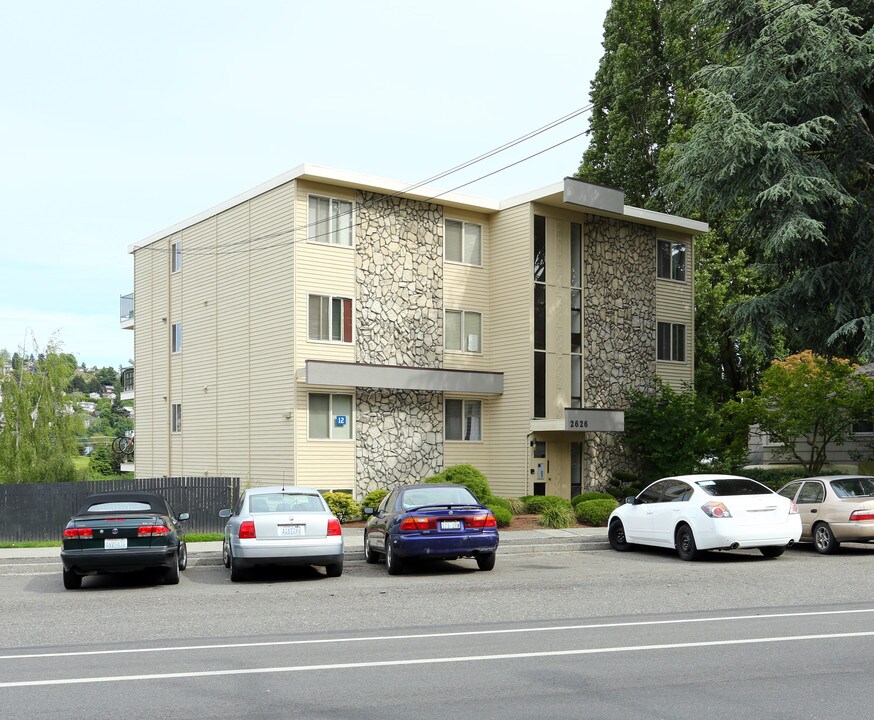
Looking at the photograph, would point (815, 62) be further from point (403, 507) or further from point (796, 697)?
point (796, 697)

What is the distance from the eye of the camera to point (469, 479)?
2639 centimetres

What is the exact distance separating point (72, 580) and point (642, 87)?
33.2 meters

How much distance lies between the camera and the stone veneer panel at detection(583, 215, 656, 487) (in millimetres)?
31922

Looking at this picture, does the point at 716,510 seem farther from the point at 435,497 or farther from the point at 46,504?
the point at 46,504

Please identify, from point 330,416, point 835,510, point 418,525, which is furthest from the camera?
point 330,416

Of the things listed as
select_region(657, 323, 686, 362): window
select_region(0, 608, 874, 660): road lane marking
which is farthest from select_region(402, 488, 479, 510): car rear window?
select_region(657, 323, 686, 362): window

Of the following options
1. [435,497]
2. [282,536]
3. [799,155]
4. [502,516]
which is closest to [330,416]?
[502,516]

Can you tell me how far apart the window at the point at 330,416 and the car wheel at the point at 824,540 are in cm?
1343

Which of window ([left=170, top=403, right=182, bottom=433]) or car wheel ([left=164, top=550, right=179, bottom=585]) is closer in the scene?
car wheel ([left=164, top=550, right=179, bottom=585])

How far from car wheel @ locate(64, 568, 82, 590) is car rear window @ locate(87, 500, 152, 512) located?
1017 millimetres

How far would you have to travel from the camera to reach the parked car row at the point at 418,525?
1478cm

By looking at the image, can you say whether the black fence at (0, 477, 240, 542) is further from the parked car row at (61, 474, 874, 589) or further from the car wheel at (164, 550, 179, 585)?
the car wheel at (164, 550, 179, 585)

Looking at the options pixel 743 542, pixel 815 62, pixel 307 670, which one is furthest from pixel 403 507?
pixel 815 62

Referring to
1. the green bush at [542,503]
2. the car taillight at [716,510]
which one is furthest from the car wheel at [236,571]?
the green bush at [542,503]
